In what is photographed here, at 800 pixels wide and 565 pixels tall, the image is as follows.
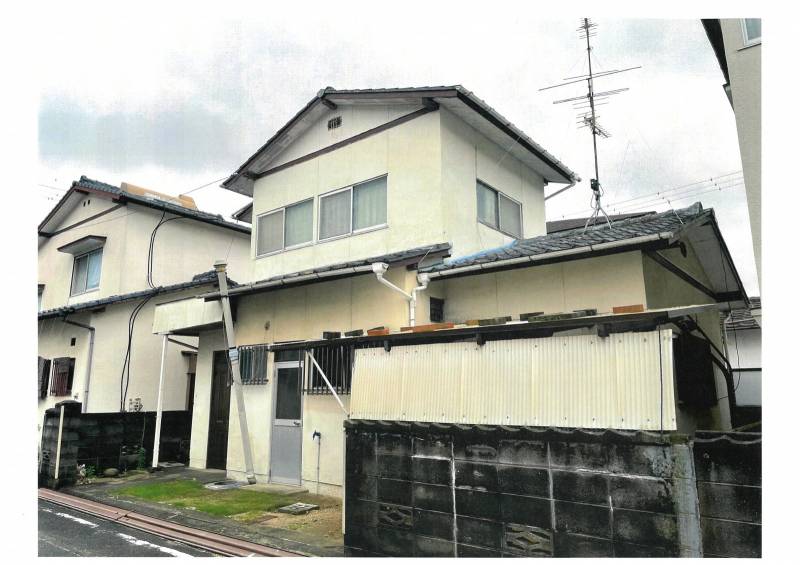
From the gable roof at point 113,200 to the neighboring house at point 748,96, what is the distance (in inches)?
527

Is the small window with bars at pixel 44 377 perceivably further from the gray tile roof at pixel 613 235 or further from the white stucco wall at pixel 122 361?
the gray tile roof at pixel 613 235

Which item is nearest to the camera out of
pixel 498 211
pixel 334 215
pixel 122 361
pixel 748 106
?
pixel 748 106

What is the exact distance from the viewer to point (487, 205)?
1009 centimetres

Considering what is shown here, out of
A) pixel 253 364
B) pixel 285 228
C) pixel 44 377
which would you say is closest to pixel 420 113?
pixel 285 228

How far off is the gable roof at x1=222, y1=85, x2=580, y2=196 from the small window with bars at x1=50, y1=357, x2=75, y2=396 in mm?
6453

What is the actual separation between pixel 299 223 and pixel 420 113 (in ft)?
10.7

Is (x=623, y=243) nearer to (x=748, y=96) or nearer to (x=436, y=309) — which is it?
(x=748, y=96)

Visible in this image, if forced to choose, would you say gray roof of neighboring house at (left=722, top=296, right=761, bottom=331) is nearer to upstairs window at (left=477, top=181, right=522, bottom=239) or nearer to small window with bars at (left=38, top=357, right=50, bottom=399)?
upstairs window at (left=477, top=181, right=522, bottom=239)

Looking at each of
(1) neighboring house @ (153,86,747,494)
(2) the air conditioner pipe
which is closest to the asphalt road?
(1) neighboring house @ (153,86,747,494)

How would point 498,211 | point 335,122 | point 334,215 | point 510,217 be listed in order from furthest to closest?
1. point 510,217
2. point 335,122
3. point 498,211
4. point 334,215

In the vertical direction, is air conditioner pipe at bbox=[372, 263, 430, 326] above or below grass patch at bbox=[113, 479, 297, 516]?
above

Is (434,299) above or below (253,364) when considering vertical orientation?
above

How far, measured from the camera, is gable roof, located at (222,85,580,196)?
900cm
